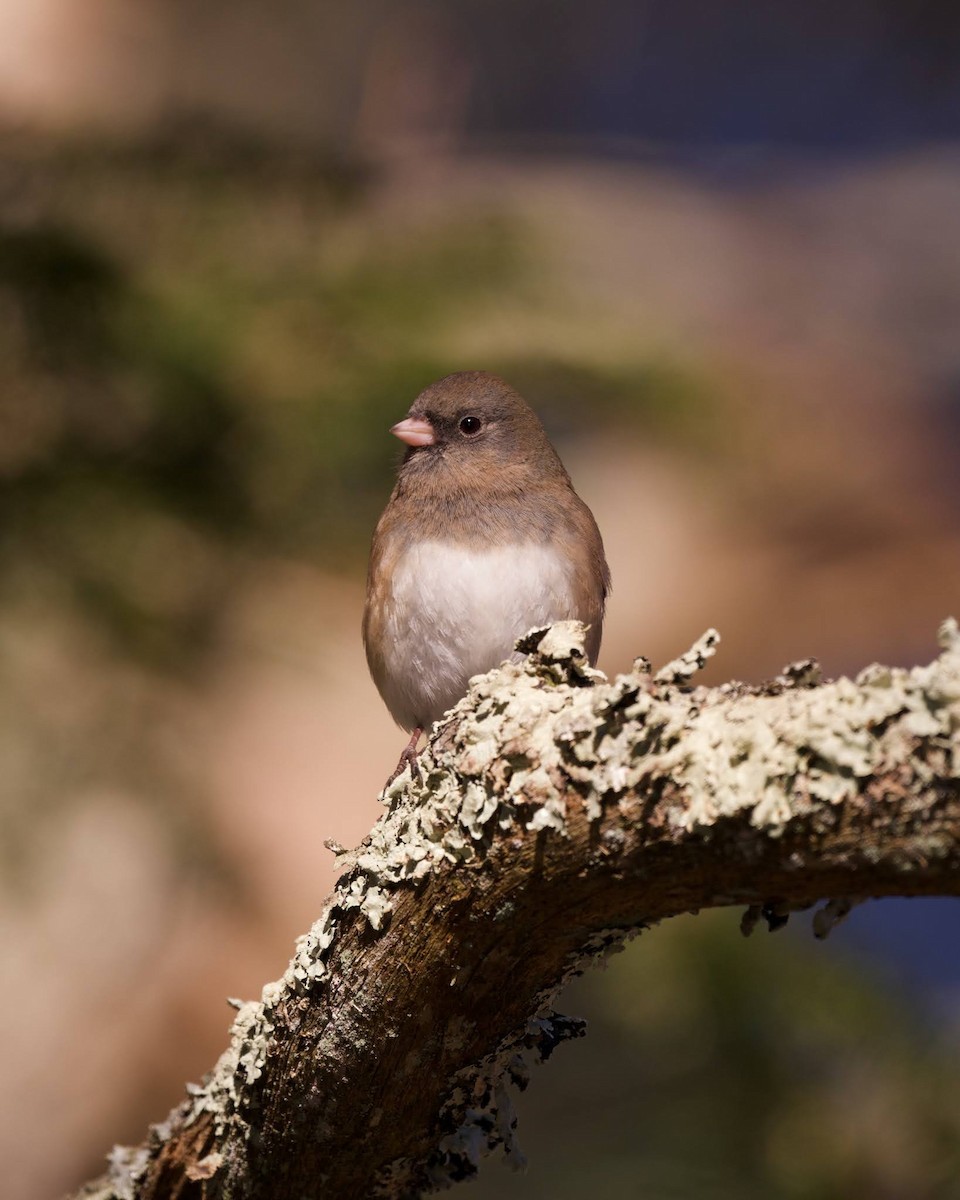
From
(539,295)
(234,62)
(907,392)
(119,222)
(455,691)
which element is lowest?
(455,691)

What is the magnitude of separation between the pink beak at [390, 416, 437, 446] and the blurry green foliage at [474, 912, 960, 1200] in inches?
34.8

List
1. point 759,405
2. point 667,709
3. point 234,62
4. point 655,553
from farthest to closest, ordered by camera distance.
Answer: point 234,62, point 655,553, point 759,405, point 667,709

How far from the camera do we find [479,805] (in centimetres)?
112

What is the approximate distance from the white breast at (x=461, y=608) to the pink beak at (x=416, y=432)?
0.79 ft

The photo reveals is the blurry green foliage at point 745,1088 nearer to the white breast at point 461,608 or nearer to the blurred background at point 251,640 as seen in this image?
the blurred background at point 251,640

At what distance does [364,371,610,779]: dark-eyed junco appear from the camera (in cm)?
198

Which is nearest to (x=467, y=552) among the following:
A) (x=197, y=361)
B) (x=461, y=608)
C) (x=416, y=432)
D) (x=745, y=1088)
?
(x=461, y=608)

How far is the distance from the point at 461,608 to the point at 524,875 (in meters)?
0.91

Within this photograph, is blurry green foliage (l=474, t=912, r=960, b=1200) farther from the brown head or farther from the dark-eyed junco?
the brown head

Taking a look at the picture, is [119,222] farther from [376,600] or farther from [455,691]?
[455,691]

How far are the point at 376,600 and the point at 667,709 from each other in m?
1.10

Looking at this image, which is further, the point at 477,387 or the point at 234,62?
the point at 234,62

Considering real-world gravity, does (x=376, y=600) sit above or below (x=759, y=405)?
below

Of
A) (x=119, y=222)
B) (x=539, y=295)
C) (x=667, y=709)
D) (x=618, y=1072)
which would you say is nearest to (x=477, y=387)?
(x=539, y=295)
